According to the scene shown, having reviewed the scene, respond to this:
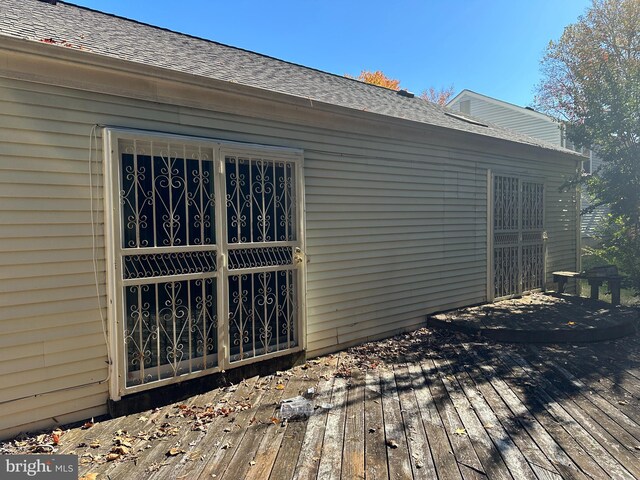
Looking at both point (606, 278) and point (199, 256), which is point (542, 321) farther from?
point (199, 256)

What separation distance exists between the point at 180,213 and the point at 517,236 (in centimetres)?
607

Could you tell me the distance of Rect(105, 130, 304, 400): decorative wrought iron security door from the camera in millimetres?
3322

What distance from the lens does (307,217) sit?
4480 millimetres

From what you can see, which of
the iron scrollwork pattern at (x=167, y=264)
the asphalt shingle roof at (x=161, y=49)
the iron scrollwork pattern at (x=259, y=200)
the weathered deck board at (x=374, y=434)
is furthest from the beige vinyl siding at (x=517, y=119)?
Answer: the iron scrollwork pattern at (x=167, y=264)

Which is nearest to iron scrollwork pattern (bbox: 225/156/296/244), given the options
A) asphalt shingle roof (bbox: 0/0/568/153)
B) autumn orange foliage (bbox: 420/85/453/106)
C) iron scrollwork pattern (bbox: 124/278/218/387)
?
iron scrollwork pattern (bbox: 124/278/218/387)

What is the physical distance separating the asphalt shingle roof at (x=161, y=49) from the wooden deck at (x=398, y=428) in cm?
299

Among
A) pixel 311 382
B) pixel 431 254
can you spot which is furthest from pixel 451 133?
pixel 311 382

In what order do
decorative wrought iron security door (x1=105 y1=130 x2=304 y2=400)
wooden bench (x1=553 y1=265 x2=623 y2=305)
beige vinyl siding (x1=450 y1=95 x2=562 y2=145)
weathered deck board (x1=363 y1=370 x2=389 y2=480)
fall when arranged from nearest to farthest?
1. weathered deck board (x1=363 y1=370 x2=389 y2=480)
2. decorative wrought iron security door (x1=105 y1=130 x2=304 y2=400)
3. wooden bench (x1=553 y1=265 x2=623 y2=305)
4. beige vinyl siding (x1=450 y1=95 x2=562 y2=145)

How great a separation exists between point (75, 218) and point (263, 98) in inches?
81.0

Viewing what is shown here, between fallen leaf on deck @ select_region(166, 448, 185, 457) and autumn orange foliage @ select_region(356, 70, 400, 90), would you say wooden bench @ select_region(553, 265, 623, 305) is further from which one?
autumn orange foliage @ select_region(356, 70, 400, 90)

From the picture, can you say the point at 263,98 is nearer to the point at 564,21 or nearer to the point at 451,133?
the point at 451,133

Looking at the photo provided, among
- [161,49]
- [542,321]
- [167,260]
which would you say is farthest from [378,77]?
[167,260]

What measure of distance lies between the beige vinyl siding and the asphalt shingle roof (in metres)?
10.2

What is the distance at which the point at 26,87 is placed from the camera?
2922 mm
